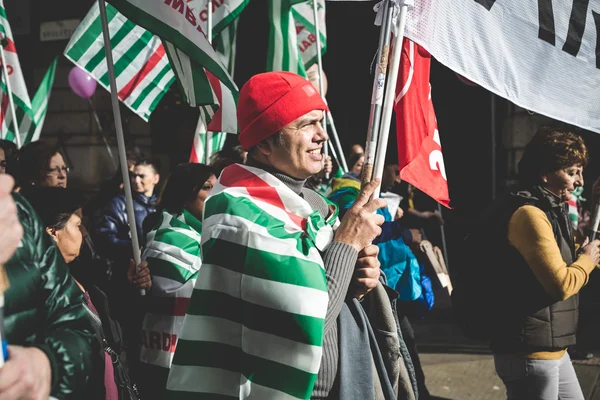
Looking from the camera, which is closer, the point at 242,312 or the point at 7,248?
the point at 7,248

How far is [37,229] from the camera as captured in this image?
61.8 inches

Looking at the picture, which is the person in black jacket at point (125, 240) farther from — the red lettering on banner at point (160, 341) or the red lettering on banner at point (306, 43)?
the red lettering on banner at point (306, 43)

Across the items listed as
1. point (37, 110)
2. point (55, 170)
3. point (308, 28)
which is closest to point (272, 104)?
point (55, 170)

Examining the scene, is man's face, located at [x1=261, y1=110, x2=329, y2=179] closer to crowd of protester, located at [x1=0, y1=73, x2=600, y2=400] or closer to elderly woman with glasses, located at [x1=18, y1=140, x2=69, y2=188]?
crowd of protester, located at [x1=0, y1=73, x2=600, y2=400]

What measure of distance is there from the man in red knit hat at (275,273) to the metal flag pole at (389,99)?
0.09m

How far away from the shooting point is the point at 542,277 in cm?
282

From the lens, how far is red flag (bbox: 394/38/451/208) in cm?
252

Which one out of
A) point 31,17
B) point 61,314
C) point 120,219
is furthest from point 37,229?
point 31,17

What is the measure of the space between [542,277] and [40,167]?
3.11 m

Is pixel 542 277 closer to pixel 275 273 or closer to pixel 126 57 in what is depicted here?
pixel 275 273

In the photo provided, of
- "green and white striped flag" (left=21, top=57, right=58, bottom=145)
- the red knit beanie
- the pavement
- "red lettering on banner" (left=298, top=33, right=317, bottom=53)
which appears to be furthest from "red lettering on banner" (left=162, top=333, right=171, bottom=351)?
"red lettering on banner" (left=298, top=33, right=317, bottom=53)

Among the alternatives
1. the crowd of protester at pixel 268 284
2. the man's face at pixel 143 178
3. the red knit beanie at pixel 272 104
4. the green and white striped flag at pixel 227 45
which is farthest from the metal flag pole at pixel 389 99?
the man's face at pixel 143 178

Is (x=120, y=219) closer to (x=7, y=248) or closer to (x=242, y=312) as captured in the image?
(x=242, y=312)

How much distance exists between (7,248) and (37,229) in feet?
1.03
